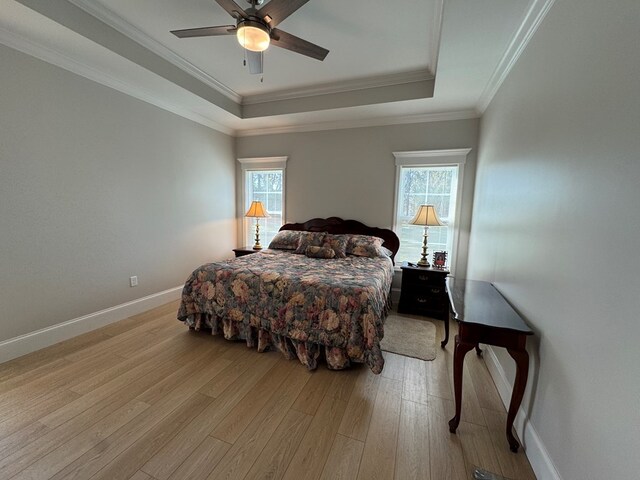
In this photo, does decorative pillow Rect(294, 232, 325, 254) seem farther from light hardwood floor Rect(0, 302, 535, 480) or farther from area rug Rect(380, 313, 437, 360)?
light hardwood floor Rect(0, 302, 535, 480)

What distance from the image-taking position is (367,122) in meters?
3.89

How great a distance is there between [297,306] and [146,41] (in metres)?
2.88

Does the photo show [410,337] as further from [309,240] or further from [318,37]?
[318,37]

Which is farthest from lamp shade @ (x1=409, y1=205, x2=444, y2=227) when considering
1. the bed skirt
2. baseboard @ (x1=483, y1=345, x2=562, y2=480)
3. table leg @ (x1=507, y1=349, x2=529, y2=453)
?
table leg @ (x1=507, y1=349, x2=529, y2=453)

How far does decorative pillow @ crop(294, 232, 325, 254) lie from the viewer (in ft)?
12.3

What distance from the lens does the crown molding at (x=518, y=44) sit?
5.39 ft

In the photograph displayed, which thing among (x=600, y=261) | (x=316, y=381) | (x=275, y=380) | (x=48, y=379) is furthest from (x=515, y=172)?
(x=48, y=379)

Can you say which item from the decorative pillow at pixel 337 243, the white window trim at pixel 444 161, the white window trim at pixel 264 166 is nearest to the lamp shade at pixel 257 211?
the white window trim at pixel 264 166

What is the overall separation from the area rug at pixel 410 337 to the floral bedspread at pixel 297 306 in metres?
0.53

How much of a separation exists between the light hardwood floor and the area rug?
0.42 feet

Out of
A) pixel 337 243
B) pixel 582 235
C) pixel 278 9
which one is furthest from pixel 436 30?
pixel 337 243

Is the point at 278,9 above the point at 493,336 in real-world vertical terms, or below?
above

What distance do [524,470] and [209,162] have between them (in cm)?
459

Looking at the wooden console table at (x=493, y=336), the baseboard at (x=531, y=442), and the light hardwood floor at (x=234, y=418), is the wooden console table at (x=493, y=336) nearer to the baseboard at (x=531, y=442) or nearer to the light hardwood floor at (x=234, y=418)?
the baseboard at (x=531, y=442)
